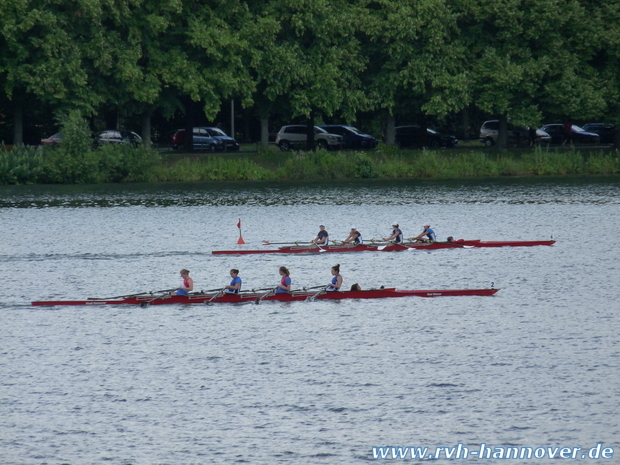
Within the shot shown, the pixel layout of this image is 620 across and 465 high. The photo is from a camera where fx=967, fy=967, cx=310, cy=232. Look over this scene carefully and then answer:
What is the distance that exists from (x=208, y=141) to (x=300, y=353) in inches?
2237

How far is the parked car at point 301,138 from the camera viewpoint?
87688 millimetres

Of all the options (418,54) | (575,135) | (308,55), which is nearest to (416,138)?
(418,54)

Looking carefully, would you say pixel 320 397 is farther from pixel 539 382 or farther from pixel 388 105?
pixel 388 105

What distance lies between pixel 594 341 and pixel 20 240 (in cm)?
3374

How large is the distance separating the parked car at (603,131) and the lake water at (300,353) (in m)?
37.4

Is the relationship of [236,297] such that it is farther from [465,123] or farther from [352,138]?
[465,123]

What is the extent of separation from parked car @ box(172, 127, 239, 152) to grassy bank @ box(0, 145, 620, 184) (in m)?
4.34

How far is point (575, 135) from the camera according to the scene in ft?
302

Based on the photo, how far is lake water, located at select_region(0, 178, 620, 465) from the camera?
2486cm

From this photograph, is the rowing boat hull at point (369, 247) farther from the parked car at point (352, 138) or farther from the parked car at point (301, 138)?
the parked car at point (352, 138)

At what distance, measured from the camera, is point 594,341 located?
1268 inches

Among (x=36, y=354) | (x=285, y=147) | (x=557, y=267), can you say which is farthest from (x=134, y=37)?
(x=36, y=354)

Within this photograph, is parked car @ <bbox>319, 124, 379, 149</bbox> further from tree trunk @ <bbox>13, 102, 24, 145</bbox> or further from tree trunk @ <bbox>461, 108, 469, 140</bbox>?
tree trunk @ <bbox>13, 102, 24, 145</bbox>

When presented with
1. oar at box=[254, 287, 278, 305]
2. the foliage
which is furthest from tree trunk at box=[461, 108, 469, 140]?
oar at box=[254, 287, 278, 305]
